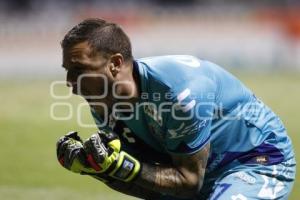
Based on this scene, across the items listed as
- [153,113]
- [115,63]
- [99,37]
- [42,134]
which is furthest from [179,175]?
[42,134]

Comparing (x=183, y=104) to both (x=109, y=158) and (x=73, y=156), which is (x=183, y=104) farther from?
(x=73, y=156)

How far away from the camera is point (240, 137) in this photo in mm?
5098

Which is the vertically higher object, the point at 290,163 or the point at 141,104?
the point at 141,104

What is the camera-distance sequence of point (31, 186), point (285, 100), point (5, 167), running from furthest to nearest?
1. point (285, 100)
2. point (5, 167)
3. point (31, 186)

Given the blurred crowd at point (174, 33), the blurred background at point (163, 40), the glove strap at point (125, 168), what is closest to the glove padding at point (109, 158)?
the glove strap at point (125, 168)

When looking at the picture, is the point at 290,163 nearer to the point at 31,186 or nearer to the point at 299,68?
the point at 31,186

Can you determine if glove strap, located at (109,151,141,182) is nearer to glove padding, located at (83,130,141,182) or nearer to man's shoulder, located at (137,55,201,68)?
glove padding, located at (83,130,141,182)

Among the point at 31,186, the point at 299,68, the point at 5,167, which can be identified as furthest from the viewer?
the point at 299,68

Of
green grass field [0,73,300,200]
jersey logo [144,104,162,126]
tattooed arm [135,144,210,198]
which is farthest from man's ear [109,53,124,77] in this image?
green grass field [0,73,300,200]

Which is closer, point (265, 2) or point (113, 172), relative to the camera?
point (113, 172)

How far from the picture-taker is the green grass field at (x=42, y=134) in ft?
26.6

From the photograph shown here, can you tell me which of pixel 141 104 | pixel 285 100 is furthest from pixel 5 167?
pixel 285 100

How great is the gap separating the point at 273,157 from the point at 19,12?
15912mm

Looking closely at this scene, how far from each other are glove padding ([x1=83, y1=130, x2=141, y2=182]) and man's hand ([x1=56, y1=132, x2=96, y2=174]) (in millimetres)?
53
